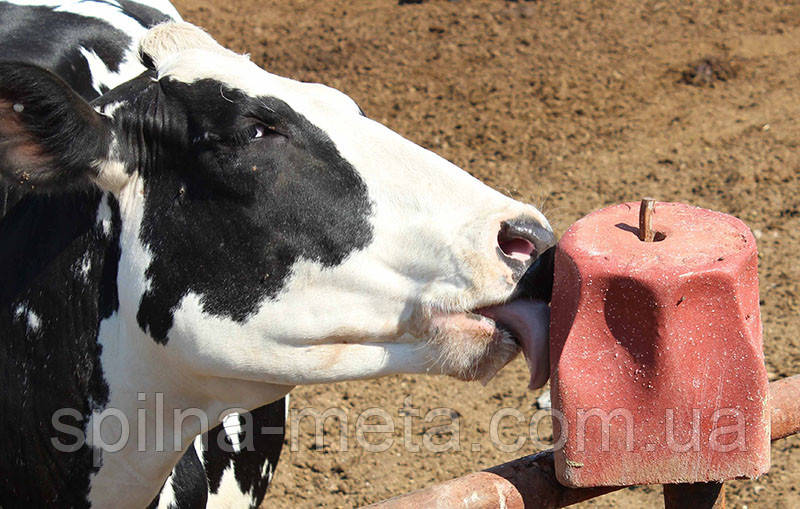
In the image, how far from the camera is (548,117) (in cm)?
563

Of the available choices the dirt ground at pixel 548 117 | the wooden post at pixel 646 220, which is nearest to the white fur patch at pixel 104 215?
the wooden post at pixel 646 220

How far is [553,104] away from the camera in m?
5.74

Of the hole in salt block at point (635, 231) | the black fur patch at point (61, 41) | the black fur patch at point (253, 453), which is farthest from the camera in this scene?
the black fur patch at point (61, 41)

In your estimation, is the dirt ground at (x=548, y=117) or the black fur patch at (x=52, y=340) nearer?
the black fur patch at (x=52, y=340)

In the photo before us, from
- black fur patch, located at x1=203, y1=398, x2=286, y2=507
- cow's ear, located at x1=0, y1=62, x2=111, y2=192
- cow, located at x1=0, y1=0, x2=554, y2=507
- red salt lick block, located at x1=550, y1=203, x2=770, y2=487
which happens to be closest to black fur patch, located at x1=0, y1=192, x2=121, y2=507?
cow, located at x1=0, y1=0, x2=554, y2=507

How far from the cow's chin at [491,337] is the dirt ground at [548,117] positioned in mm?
1723

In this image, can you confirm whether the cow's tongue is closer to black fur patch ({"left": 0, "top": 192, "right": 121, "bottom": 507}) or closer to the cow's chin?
the cow's chin

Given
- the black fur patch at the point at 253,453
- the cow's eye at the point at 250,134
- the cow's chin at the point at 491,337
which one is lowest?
the black fur patch at the point at 253,453

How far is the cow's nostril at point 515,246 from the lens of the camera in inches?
63.9

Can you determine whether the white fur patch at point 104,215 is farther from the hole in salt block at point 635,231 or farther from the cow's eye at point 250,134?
the hole in salt block at point 635,231

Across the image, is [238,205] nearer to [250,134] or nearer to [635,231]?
[250,134]

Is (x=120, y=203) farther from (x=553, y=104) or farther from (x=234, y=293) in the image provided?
(x=553, y=104)

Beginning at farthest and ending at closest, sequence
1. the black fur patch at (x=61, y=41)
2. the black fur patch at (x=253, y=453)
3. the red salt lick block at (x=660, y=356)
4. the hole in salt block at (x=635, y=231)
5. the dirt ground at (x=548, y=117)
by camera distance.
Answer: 1. the dirt ground at (x=548, y=117)
2. the black fur patch at (x=61, y=41)
3. the black fur patch at (x=253, y=453)
4. the hole in salt block at (x=635, y=231)
5. the red salt lick block at (x=660, y=356)

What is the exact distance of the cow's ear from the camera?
163cm
